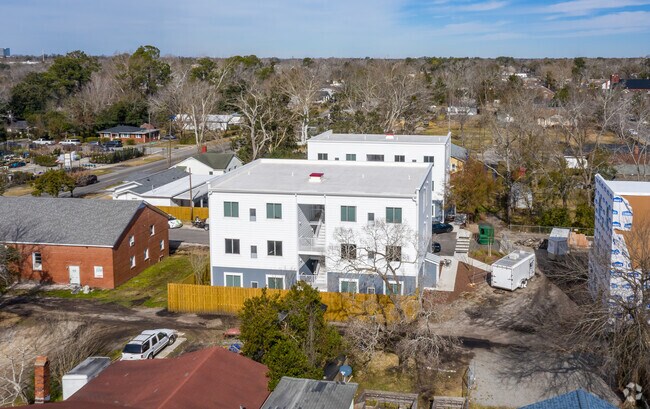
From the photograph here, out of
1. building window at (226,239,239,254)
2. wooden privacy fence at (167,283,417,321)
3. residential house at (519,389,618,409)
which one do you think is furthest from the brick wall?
residential house at (519,389,618,409)

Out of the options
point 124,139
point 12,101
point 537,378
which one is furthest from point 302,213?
point 12,101

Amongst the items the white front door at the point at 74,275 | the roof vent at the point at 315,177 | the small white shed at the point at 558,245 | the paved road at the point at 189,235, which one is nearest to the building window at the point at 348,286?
the roof vent at the point at 315,177

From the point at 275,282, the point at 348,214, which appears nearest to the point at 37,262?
the point at 275,282

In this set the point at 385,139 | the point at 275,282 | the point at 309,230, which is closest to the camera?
the point at 275,282

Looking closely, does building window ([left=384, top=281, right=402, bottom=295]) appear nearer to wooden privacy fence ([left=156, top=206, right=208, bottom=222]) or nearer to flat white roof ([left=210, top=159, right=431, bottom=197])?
flat white roof ([left=210, top=159, right=431, bottom=197])

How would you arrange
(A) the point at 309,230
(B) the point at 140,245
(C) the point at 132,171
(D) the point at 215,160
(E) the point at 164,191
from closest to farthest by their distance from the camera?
(A) the point at 309,230 → (B) the point at 140,245 → (E) the point at 164,191 → (D) the point at 215,160 → (C) the point at 132,171

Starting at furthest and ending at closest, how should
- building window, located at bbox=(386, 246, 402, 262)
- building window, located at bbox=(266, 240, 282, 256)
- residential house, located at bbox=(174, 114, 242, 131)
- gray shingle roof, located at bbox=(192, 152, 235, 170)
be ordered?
residential house, located at bbox=(174, 114, 242, 131) → gray shingle roof, located at bbox=(192, 152, 235, 170) → building window, located at bbox=(266, 240, 282, 256) → building window, located at bbox=(386, 246, 402, 262)

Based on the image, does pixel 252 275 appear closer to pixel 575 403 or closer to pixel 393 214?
pixel 393 214
